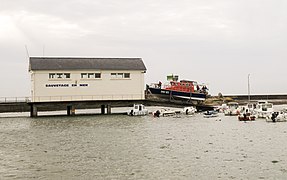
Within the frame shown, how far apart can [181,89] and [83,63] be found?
1435 centimetres

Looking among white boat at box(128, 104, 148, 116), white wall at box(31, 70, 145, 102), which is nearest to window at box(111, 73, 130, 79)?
white wall at box(31, 70, 145, 102)

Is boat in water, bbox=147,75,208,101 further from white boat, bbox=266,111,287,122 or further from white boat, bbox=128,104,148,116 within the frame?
white boat, bbox=266,111,287,122

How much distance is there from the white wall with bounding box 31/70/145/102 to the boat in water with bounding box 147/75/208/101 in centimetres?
311

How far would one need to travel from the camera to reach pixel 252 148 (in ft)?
83.2

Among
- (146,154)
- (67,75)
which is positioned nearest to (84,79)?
(67,75)

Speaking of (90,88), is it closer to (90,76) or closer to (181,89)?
(90,76)

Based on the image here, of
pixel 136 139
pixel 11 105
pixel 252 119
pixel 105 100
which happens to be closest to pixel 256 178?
pixel 136 139

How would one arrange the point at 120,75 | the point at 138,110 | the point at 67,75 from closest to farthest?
the point at 67,75 < the point at 138,110 < the point at 120,75

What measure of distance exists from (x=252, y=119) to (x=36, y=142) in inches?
982

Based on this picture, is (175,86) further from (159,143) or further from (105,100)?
(159,143)

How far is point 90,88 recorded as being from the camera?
5481cm

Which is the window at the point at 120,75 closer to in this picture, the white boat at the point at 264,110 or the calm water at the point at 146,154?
the white boat at the point at 264,110

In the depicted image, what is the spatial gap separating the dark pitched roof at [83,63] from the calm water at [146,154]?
19.0 meters

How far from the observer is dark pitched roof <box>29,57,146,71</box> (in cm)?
5440
